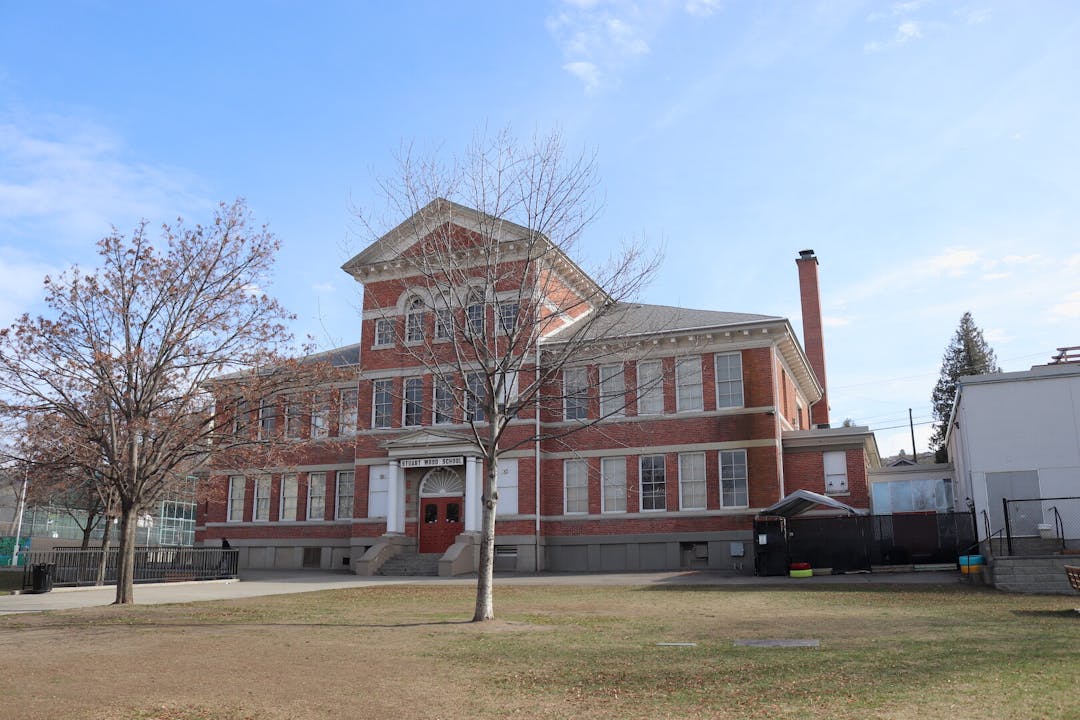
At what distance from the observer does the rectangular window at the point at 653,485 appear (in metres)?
33.0

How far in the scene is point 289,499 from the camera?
3959cm

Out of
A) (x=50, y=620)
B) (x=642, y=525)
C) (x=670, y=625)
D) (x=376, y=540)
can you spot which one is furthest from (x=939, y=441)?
(x=50, y=620)

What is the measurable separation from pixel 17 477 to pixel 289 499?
56.5 ft

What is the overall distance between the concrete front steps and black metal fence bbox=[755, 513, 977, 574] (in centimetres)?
1229

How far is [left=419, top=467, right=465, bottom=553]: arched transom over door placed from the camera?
34500 millimetres

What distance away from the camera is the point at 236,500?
40406 millimetres

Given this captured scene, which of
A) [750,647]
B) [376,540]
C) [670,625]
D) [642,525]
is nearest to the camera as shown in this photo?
[750,647]

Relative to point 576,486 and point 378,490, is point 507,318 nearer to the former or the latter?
point 576,486

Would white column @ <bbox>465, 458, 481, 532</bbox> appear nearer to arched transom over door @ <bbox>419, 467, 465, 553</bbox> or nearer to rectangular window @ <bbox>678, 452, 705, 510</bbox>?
arched transom over door @ <bbox>419, 467, 465, 553</bbox>

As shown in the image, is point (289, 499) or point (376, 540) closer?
point (376, 540)

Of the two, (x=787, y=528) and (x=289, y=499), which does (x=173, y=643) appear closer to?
(x=787, y=528)

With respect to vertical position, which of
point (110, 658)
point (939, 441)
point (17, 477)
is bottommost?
point (110, 658)

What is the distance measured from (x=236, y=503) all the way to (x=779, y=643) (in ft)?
111

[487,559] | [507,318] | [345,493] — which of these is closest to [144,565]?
[345,493]
